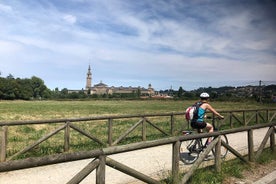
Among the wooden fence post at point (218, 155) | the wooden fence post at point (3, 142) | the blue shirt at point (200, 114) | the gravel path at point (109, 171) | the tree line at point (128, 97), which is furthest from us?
the tree line at point (128, 97)

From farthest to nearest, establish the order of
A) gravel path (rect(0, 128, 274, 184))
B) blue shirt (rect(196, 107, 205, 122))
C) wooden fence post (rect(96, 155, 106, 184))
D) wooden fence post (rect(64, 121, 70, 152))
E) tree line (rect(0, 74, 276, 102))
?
tree line (rect(0, 74, 276, 102))
wooden fence post (rect(64, 121, 70, 152))
blue shirt (rect(196, 107, 205, 122))
gravel path (rect(0, 128, 274, 184))
wooden fence post (rect(96, 155, 106, 184))

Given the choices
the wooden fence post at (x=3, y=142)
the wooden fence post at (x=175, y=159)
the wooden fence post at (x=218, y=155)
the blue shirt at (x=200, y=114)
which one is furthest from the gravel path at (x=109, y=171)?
the blue shirt at (x=200, y=114)

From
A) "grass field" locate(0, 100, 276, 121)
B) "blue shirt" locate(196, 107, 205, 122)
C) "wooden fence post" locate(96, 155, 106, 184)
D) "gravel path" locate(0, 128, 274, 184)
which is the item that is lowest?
"grass field" locate(0, 100, 276, 121)

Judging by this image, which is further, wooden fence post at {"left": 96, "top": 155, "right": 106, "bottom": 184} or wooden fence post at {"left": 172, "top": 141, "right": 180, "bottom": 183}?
wooden fence post at {"left": 172, "top": 141, "right": 180, "bottom": 183}

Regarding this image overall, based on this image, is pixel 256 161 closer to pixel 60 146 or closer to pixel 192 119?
pixel 192 119

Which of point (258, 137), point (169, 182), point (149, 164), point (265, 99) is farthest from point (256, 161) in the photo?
point (265, 99)

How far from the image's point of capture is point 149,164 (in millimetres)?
7590

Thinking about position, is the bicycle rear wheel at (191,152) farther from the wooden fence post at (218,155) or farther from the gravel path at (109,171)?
the wooden fence post at (218,155)

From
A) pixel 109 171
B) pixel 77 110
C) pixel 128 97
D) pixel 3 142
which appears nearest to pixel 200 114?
pixel 109 171

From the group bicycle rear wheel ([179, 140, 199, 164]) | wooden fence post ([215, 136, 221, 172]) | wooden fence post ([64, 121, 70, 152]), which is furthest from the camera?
wooden fence post ([64, 121, 70, 152])

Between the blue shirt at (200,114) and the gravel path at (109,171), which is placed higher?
the blue shirt at (200,114)

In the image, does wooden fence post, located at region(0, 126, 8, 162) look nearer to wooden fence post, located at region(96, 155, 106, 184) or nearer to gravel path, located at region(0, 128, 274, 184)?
gravel path, located at region(0, 128, 274, 184)

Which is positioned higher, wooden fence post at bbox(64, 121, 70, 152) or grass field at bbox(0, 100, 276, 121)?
wooden fence post at bbox(64, 121, 70, 152)

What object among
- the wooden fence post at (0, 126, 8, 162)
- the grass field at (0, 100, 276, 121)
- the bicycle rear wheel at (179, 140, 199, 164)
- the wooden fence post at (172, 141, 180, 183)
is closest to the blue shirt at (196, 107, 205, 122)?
the bicycle rear wheel at (179, 140, 199, 164)
